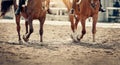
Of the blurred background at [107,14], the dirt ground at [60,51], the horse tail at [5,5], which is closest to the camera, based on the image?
the dirt ground at [60,51]

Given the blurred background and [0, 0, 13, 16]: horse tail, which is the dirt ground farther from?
the blurred background

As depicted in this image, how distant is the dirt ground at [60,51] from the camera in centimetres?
852

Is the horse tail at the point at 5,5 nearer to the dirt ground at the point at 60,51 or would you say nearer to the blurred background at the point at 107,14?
the dirt ground at the point at 60,51

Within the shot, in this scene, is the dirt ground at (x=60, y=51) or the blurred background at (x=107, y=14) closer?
the dirt ground at (x=60, y=51)

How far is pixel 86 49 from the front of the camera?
1059 centimetres

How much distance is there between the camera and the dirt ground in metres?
8.52

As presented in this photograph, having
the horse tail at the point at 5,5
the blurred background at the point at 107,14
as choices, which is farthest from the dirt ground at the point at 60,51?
the blurred background at the point at 107,14

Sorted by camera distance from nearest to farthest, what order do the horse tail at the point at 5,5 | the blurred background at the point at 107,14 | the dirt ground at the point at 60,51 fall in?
the dirt ground at the point at 60,51, the horse tail at the point at 5,5, the blurred background at the point at 107,14

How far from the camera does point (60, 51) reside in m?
10.2

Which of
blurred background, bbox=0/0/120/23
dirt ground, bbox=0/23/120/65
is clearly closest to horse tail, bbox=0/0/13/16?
dirt ground, bbox=0/23/120/65

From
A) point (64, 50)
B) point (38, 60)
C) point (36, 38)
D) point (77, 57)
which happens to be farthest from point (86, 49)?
point (36, 38)

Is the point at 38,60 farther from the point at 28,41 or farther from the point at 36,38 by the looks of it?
the point at 36,38

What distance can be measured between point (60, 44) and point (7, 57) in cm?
305

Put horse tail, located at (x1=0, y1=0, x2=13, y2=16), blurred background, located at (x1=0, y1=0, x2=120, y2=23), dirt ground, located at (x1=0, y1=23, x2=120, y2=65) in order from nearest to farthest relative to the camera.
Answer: dirt ground, located at (x1=0, y1=23, x2=120, y2=65) → horse tail, located at (x1=0, y1=0, x2=13, y2=16) → blurred background, located at (x1=0, y1=0, x2=120, y2=23)
